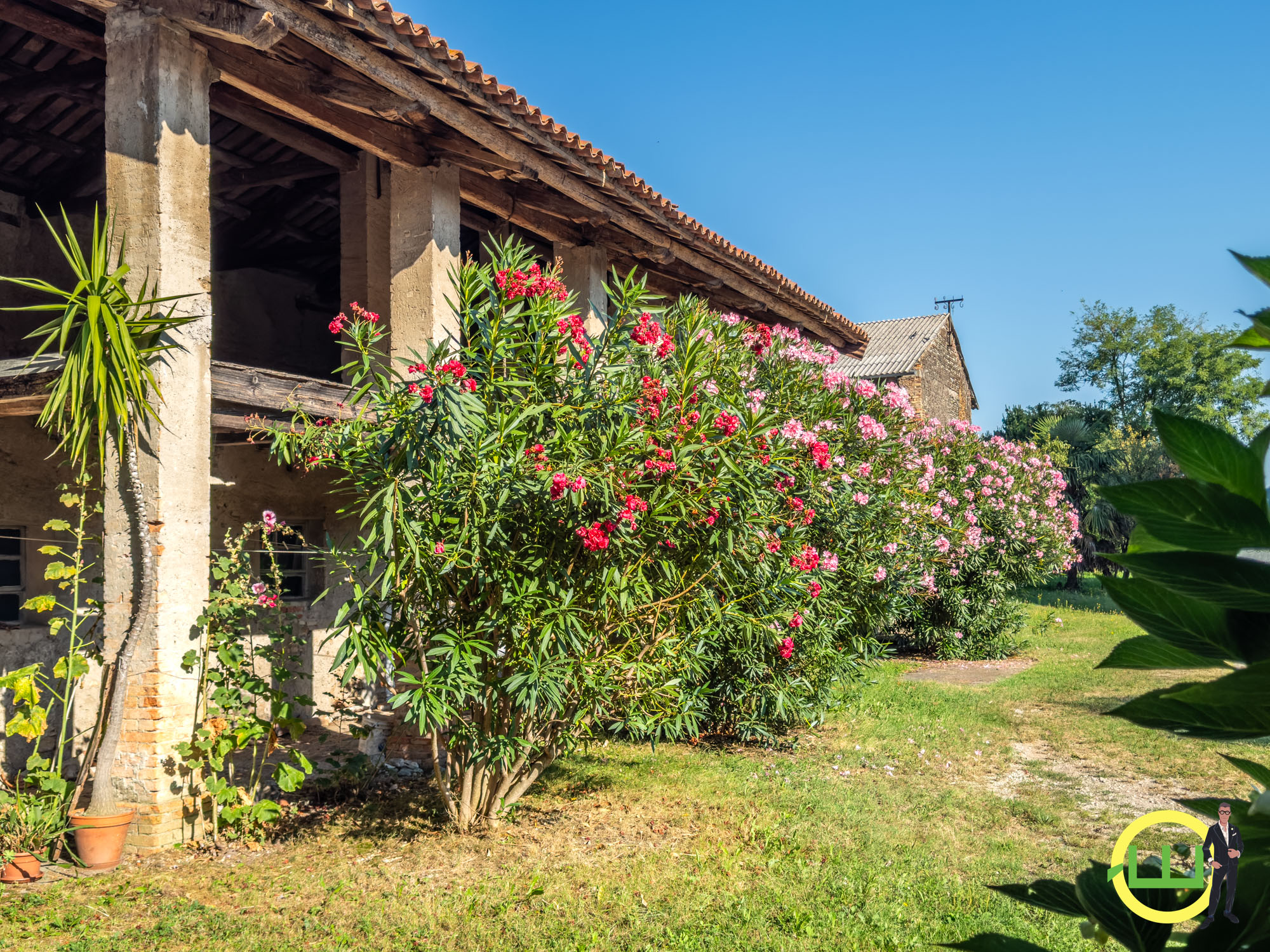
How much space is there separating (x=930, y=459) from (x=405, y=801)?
23.1ft

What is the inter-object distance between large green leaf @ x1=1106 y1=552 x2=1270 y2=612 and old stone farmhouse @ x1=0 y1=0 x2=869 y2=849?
556cm

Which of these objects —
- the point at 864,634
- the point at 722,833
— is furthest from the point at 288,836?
the point at 864,634

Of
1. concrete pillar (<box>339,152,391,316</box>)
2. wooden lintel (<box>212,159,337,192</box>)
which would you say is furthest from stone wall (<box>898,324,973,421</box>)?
concrete pillar (<box>339,152,391,316</box>)

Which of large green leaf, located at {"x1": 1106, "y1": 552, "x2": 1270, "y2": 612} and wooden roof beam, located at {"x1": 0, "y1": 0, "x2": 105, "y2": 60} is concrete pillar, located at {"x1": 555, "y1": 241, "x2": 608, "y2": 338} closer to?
wooden roof beam, located at {"x1": 0, "y1": 0, "x2": 105, "y2": 60}

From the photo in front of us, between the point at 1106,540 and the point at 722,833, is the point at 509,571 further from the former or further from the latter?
the point at 1106,540

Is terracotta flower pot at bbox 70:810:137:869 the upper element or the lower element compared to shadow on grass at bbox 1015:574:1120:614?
lower

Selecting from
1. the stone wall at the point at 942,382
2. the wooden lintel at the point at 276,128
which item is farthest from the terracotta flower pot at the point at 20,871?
the stone wall at the point at 942,382

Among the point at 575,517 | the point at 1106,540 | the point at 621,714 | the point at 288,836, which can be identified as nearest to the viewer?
the point at 575,517

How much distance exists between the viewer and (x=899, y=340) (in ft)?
92.0

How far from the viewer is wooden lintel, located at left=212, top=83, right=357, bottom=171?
6.69 m

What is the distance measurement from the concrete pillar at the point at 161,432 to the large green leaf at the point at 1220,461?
5534 mm

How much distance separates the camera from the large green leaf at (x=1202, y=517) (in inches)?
25.3

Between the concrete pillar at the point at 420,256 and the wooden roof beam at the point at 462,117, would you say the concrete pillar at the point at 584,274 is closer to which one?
the wooden roof beam at the point at 462,117

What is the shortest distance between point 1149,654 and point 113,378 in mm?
5242
